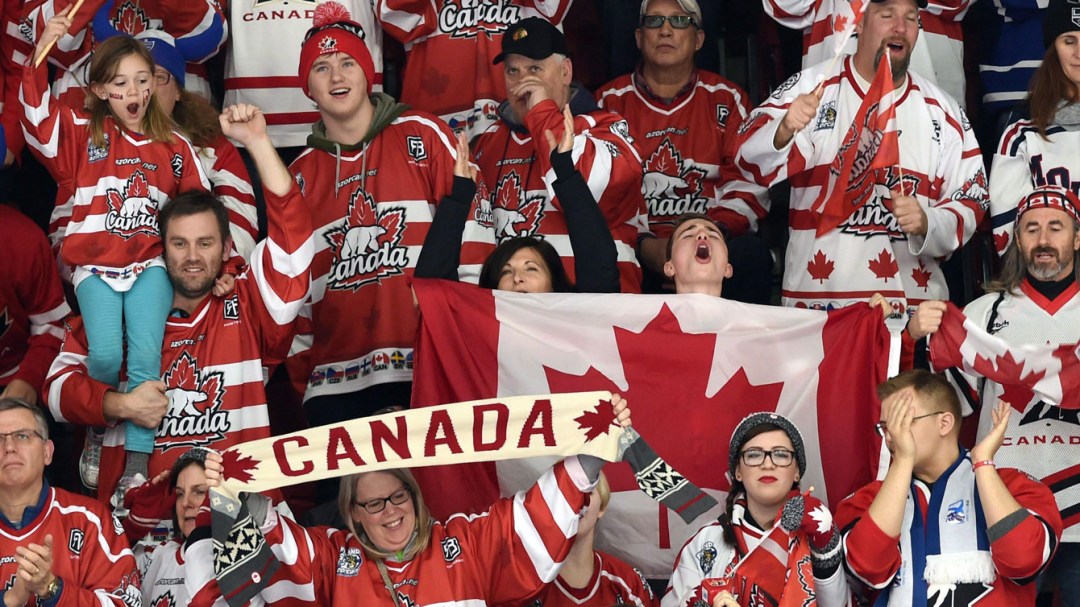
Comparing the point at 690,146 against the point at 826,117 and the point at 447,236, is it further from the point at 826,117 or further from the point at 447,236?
the point at 447,236

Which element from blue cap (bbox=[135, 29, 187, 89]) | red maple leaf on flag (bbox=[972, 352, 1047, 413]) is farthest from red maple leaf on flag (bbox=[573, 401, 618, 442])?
blue cap (bbox=[135, 29, 187, 89])

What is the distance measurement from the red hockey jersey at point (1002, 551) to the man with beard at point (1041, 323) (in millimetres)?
512

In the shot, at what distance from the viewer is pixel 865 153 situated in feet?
24.7

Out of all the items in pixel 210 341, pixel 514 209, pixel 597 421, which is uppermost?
pixel 514 209

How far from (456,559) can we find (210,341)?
1422 millimetres

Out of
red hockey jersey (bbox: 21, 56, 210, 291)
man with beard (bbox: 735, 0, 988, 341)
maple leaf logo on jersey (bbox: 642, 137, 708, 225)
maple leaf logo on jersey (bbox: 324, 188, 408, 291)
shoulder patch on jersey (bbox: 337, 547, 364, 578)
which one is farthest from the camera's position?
maple leaf logo on jersey (bbox: 642, 137, 708, 225)

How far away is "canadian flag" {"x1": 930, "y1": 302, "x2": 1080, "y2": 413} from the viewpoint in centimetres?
636

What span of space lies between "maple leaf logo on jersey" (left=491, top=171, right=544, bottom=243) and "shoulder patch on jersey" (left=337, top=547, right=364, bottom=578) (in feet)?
5.89

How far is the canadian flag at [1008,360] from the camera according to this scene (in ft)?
→ 20.9

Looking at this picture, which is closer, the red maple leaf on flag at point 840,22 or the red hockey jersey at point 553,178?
the red hockey jersey at point 553,178

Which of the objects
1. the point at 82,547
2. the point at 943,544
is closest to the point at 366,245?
the point at 82,547

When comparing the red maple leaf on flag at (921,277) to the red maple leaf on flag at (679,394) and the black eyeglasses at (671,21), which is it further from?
the black eyeglasses at (671,21)

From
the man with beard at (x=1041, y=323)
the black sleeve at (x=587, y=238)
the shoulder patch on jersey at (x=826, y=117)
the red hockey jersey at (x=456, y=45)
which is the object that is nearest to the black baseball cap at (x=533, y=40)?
the red hockey jersey at (x=456, y=45)

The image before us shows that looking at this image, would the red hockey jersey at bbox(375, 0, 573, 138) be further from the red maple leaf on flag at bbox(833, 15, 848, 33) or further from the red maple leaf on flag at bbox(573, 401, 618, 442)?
the red maple leaf on flag at bbox(573, 401, 618, 442)
